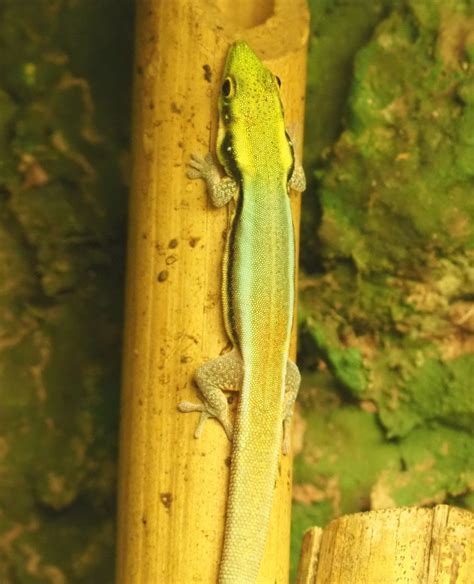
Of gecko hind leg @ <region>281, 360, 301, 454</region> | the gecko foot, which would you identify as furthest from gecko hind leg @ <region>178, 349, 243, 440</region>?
gecko hind leg @ <region>281, 360, 301, 454</region>

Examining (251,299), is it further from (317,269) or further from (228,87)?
(317,269)

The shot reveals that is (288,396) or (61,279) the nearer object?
(288,396)

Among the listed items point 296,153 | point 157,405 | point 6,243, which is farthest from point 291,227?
point 6,243

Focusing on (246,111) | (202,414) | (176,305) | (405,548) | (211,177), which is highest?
(246,111)

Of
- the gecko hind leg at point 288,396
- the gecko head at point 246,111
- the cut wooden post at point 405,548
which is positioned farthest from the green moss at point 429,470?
the gecko head at point 246,111

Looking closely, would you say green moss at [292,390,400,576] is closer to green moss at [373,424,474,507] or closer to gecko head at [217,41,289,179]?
green moss at [373,424,474,507]

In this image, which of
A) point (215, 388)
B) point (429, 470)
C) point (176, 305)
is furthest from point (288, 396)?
point (429, 470)

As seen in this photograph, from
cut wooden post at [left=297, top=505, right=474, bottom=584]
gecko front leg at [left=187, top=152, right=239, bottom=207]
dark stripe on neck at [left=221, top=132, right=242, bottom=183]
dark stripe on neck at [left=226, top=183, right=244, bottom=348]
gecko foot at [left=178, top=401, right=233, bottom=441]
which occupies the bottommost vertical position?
cut wooden post at [left=297, top=505, right=474, bottom=584]

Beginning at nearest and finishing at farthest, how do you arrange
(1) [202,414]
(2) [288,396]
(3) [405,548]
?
(3) [405,548], (1) [202,414], (2) [288,396]
